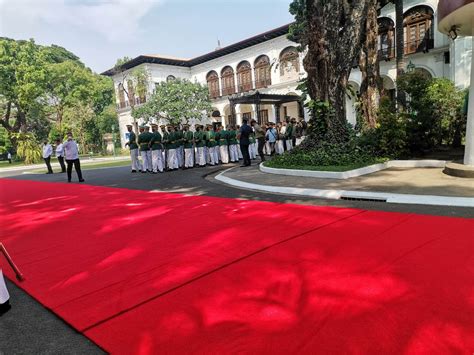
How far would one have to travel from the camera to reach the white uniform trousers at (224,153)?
1582cm

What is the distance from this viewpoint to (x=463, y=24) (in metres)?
8.28

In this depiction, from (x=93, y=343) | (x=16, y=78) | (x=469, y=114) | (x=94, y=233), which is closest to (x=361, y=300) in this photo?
(x=93, y=343)

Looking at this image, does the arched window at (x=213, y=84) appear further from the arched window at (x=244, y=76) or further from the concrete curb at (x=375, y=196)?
the concrete curb at (x=375, y=196)

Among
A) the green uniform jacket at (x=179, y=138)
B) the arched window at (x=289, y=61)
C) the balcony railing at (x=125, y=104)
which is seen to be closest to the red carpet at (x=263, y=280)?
the green uniform jacket at (x=179, y=138)

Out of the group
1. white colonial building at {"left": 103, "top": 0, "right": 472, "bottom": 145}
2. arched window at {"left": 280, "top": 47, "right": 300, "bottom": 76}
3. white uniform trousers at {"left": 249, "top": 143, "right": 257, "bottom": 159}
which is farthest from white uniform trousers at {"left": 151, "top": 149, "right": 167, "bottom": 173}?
arched window at {"left": 280, "top": 47, "right": 300, "bottom": 76}

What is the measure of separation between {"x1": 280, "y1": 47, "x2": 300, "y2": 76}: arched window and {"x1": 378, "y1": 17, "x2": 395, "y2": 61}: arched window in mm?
7949

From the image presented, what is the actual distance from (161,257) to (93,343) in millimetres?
1577

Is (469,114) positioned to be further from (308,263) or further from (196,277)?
(196,277)

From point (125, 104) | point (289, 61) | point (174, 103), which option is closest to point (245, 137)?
A: point (289, 61)

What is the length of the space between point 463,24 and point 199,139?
967 centimetres

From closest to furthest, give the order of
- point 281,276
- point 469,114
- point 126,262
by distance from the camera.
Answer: point 281,276 < point 126,262 < point 469,114

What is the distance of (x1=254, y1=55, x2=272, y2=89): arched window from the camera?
3397cm

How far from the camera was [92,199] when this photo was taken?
851 cm

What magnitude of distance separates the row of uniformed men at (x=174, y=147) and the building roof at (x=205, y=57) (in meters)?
20.3
